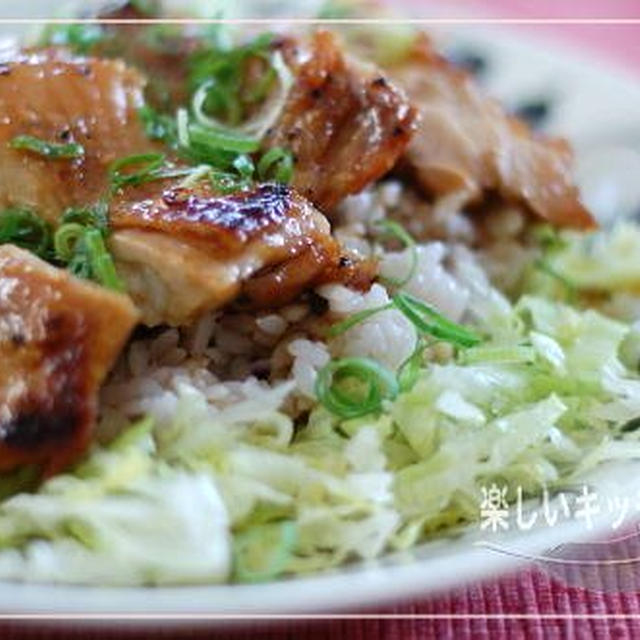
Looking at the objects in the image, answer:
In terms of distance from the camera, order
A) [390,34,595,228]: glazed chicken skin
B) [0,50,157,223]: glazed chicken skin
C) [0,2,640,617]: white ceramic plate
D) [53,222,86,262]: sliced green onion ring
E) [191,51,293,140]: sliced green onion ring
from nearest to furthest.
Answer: [0,2,640,617]: white ceramic plate < [53,222,86,262]: sliced green onion ring < [0,50,157,223]: glazed chicken skin < [191,51,293,140]: sliced green onion ring < [390,34,595,228]: glazed chicken skin

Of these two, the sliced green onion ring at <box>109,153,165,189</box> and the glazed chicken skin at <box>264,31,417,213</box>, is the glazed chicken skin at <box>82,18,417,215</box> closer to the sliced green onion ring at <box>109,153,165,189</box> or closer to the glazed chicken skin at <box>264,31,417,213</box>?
the glazed chicken skin at <box>264,31,417,213</box>

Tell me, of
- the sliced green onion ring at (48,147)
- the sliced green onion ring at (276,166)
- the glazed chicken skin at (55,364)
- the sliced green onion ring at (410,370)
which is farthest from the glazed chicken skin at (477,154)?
the glazed chicken skin at (55,364)

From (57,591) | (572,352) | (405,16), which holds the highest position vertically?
(405,16)

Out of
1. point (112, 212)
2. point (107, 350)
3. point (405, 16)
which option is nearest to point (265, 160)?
point (112, 212)

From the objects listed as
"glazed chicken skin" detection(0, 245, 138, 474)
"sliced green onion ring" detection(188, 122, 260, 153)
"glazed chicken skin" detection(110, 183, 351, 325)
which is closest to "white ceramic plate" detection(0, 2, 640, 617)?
"glazed chicken skin" detection(0, 245, 138, 474)

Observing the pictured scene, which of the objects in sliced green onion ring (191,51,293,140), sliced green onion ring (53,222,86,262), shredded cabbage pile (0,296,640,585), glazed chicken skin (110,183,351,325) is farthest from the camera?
sliced green onion ring (191,51,293,140)

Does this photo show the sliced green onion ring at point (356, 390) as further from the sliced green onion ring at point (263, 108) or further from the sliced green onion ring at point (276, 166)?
the sliced green onion ring at point (263, 108)

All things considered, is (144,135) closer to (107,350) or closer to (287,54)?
(287,54)

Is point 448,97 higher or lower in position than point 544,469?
higher
